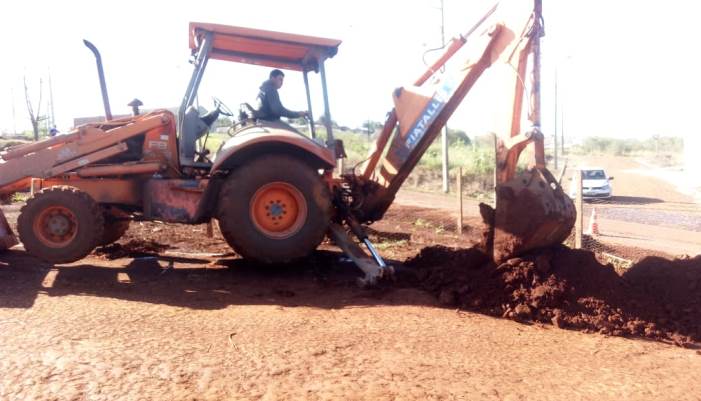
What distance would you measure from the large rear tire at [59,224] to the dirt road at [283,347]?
0.91 ft

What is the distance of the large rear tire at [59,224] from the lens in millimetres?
6125

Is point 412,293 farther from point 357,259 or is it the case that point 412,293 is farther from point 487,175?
point 487,175

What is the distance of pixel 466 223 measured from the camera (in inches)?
498

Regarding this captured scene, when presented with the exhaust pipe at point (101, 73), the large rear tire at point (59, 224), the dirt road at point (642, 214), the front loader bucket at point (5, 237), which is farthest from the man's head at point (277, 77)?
the dirt road at point (642, 214)

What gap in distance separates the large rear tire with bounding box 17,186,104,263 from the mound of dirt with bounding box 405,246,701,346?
133 inches

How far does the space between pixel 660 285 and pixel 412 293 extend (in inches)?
87.5

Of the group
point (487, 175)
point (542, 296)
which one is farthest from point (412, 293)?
point (487, 175)

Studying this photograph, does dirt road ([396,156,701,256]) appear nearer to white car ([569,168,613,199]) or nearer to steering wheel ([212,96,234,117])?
white car ([569,168,613,199])

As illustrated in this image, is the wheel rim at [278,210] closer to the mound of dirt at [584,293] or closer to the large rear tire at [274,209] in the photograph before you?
the large rear tire at [274,209]

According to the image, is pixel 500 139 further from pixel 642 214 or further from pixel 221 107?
pixel 642 214

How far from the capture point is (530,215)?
18.2 feet

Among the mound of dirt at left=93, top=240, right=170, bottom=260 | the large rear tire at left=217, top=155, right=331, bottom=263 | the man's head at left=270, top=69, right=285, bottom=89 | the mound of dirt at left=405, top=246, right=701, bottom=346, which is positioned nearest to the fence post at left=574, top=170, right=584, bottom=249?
the mound of dirt at left=405, top=246, right=701, bottom=346

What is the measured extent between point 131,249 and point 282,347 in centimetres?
430

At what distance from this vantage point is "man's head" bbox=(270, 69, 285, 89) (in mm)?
6727
